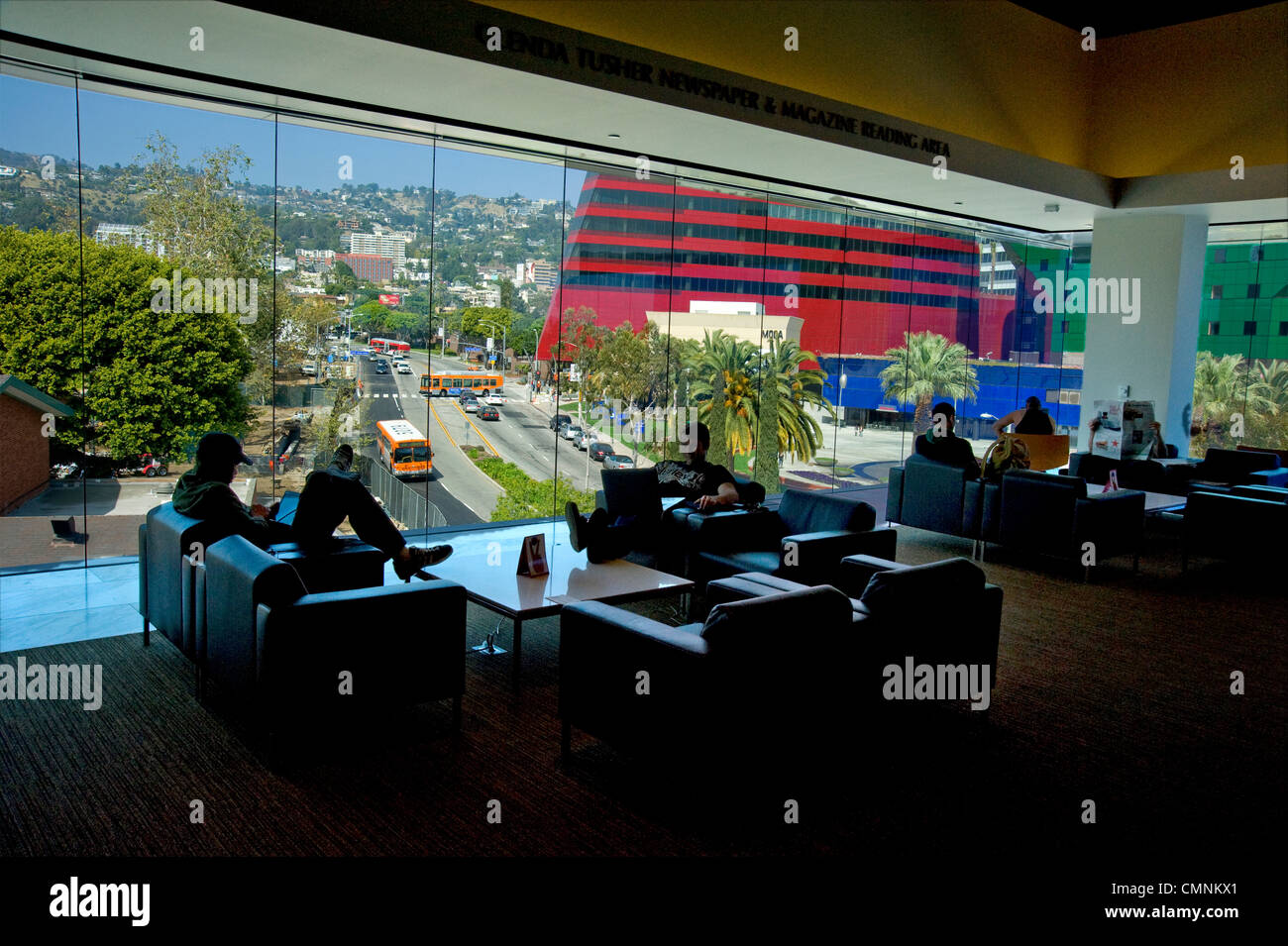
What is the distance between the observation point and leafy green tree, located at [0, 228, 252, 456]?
21.0 ft

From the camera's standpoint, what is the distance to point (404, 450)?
328 inches

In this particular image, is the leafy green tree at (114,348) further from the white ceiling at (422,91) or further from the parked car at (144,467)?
the white ceiling at (422,91)

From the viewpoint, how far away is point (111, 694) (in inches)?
187

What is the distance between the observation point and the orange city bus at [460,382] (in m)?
8.33

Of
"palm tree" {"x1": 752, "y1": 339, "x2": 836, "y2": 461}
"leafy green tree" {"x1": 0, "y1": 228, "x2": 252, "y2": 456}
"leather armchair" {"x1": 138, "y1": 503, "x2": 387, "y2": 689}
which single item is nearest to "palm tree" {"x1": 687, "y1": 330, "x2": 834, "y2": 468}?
"palm tree" {"x1": 752, "y1": 339, "x2": 836, "y2": 461}

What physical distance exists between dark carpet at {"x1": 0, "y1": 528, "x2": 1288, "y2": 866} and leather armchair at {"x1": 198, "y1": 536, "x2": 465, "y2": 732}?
264mm

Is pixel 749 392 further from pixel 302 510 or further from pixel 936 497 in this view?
pixel 302 510

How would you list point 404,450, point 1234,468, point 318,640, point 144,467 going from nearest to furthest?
point 318,640 < point 144,467 < point 404,450 < point 1234,468

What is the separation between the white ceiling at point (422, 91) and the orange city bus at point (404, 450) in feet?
8.16

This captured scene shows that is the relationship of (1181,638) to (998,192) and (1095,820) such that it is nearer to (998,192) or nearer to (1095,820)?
(1095,820)

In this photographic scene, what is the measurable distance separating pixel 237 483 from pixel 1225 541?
8321 mm

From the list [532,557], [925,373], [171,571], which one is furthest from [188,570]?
[925,373]

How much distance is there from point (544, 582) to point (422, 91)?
3.56 m

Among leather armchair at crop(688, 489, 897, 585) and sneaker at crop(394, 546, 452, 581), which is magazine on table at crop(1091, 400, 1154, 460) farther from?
sneaker at crop(394, 546, 452, 581)
